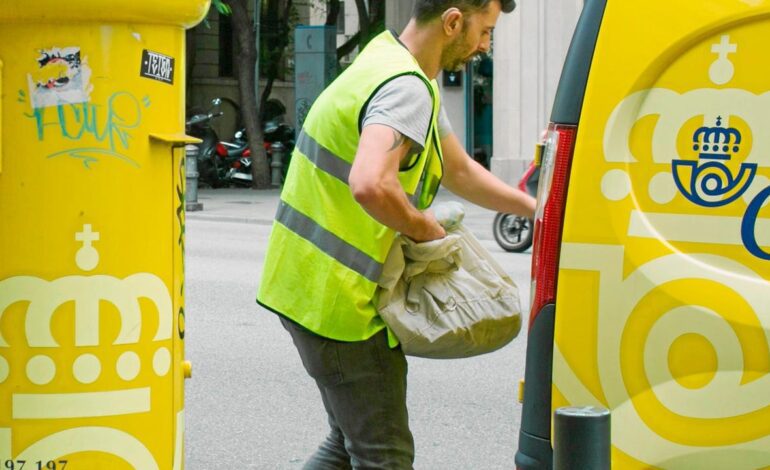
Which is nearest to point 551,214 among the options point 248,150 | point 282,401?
point 282,401

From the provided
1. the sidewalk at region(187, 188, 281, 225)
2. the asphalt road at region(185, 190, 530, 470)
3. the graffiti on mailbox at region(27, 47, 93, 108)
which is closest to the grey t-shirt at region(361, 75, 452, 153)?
the graffiti on mailbox at region(27, 47, 93, 108)

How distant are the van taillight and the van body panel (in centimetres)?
5

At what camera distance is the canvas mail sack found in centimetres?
372

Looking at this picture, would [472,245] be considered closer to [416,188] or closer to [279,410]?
[416,188]

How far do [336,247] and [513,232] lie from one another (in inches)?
441

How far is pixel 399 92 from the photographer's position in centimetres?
360

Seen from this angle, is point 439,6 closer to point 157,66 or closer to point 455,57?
point 455,57

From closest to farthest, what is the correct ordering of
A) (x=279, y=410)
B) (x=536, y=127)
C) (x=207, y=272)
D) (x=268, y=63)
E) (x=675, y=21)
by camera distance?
(x=675, y=21) → (x=279, y=410) → (x=207, y=272) → (x=536, y=127) → (x=268, y=63)

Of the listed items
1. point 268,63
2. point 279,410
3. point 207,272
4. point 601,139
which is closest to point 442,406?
point 279,410

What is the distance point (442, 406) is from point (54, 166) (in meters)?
4.48

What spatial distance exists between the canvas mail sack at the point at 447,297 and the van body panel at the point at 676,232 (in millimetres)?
512

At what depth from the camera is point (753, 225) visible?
10.4 ft

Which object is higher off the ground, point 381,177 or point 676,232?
point 381,177

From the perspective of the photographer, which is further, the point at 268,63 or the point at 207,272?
the point at 268,63
